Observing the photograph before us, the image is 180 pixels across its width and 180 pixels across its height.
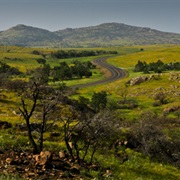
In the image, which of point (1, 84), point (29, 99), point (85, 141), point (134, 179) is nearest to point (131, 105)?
point (1, 84)

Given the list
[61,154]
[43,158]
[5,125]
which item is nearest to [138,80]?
[5,125]

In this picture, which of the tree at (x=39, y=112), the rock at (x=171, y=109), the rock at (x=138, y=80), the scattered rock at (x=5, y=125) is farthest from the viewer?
the rock at (x=138, y=80)

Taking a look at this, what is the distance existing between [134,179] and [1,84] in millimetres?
68919

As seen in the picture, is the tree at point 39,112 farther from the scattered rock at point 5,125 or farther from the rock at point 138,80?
the rock at point 138,80

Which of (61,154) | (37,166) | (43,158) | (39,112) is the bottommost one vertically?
(39,112)

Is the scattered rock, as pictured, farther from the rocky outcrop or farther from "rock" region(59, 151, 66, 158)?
the rocky outcrop

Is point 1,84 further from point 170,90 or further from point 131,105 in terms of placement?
point 170,90

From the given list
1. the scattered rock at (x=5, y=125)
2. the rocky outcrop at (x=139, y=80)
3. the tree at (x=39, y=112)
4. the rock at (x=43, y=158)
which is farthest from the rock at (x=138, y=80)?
the rock at (x=43, y=158)

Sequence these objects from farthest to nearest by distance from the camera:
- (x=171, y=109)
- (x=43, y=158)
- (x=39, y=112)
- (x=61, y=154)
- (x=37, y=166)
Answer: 1. (x=171, y=109)
2. (x=39, y=112)
3. (x=61, y=154)
4. (x=43, y=158)
5. (x=37, y=166)

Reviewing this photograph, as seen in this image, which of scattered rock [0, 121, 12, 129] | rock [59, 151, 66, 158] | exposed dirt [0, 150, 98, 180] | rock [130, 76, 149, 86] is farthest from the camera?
rock [130, 76, 149, 86]

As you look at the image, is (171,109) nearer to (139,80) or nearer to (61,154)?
(139,80)

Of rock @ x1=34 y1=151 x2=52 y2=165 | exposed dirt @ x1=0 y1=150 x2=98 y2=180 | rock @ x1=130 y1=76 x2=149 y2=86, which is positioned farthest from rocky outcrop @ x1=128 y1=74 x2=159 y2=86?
rock @ x1=34 y1=151 x2=52 y2=165

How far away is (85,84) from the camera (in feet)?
527

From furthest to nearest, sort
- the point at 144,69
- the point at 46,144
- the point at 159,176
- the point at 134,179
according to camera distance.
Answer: the point at 144,69, the point at 46,144, the point at 159,176, the point at 134,179
